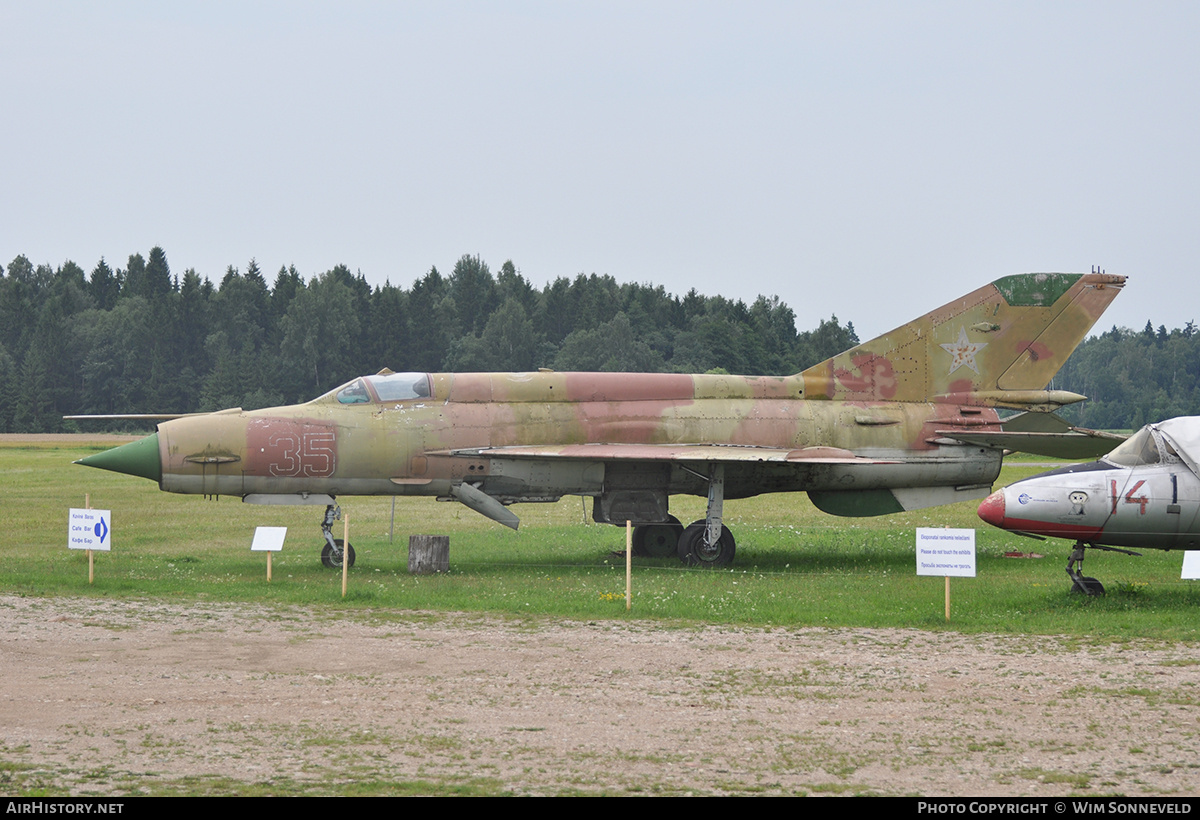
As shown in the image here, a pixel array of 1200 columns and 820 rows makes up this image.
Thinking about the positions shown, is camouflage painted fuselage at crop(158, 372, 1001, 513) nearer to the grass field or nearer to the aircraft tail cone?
the grass field

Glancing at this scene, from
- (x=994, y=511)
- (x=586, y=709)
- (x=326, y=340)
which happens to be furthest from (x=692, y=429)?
(x=326, y=340)

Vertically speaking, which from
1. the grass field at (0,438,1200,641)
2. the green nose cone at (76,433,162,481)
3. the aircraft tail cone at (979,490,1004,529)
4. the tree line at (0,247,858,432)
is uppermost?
the tree line at (0,247,858,432)

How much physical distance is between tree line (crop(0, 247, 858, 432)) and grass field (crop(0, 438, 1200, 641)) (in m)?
59.4

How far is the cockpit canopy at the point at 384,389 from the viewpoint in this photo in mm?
18031

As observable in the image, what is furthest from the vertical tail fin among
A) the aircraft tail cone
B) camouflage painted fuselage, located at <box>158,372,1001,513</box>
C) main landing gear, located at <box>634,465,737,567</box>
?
the aircraft tail cone

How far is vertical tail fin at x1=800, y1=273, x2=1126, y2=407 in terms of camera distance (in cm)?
1936

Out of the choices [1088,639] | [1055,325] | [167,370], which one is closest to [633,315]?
[167,370]

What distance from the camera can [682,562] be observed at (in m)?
18.6

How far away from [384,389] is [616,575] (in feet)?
14.9

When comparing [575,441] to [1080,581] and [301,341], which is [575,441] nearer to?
[1080,581]

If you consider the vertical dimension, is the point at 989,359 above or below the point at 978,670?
above

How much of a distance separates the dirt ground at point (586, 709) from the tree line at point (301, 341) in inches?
2907

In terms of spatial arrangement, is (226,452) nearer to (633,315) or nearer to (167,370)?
(167,370)
